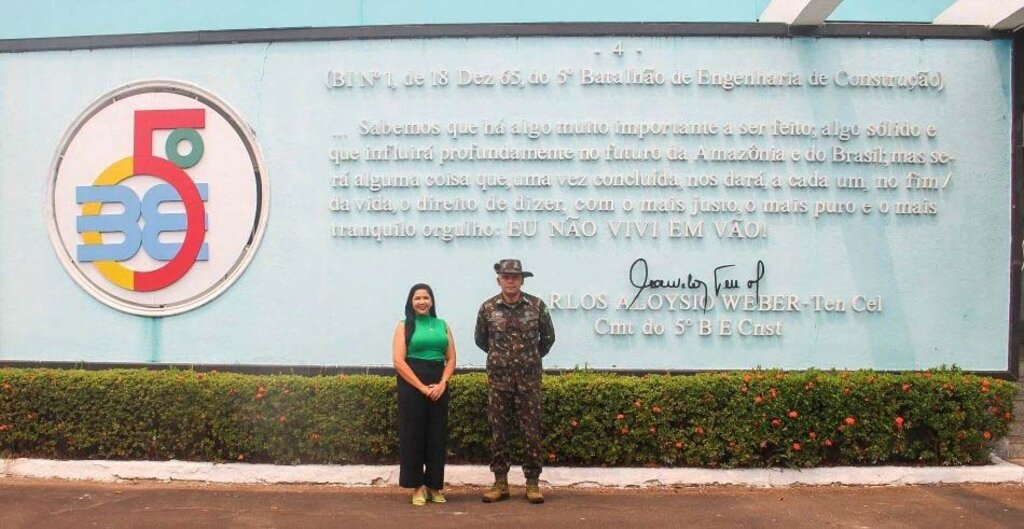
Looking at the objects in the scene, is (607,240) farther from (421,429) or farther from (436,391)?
(421,429)

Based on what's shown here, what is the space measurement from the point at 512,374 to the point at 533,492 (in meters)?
0.79

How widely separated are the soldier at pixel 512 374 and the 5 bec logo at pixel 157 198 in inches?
92.3

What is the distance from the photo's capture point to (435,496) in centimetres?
581

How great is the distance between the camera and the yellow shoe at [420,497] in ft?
18.8

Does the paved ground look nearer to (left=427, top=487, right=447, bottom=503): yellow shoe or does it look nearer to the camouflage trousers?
(left=427, top=487, right=447, bottom=503): yellow shoe

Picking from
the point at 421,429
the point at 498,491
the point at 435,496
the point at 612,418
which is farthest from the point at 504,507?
the point at 612,418

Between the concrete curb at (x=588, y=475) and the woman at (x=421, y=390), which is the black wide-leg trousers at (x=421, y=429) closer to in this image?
the woman at (x=421, y=390)

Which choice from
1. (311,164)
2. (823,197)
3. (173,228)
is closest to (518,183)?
(311,164)

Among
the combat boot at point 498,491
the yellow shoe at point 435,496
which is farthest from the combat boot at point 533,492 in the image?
the yellow shoe at point 435,496

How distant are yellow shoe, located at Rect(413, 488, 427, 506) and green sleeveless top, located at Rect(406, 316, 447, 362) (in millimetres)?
865

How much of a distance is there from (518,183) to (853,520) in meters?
3.32

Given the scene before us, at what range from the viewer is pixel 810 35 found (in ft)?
22.3

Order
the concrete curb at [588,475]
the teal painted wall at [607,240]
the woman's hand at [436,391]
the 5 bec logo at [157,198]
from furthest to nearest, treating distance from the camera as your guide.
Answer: the 5 bec logo at [157,198]
the teal painted wall at [607,240]
the concrete curb at [588,475]
the woman's hand at [436,391]
